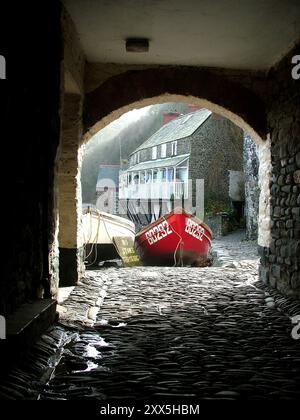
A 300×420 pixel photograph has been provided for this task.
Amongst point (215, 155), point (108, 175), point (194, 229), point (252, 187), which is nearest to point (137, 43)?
point (194, 229)

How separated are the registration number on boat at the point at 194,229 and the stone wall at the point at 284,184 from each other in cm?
565

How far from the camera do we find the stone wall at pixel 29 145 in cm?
343

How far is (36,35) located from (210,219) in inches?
789

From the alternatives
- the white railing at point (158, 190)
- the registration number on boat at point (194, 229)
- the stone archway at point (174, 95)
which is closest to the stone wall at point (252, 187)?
the registration number on boat at point (194, 229)

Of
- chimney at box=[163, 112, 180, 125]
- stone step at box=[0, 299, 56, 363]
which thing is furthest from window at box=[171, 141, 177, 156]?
stone step at box=[0, 299, 56, 363]

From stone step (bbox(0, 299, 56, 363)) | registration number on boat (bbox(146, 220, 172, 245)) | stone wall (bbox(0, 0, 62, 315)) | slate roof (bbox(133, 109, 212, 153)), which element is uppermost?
Result: slate roof (bbox(133, 109, 212, 153))

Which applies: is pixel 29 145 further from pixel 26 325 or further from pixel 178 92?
pixel 178 92

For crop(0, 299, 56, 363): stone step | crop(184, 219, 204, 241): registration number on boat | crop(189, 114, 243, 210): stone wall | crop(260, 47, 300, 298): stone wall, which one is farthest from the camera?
crop(189, 114, 243, 210): stone wall

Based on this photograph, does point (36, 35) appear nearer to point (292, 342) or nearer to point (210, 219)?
point (292, 342)

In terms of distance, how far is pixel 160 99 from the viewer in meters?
7.18

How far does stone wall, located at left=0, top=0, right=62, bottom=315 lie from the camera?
135 inches

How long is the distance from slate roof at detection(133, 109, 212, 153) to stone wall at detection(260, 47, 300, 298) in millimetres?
20475

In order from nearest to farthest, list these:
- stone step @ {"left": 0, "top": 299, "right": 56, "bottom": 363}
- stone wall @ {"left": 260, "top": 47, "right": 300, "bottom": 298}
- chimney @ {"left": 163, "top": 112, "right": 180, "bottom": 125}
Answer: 1. stone step @ {"left": 0, "top": 299, "right": 56, "bottom": 363}
2. stone wall @ {"left": 260, "top": 47, "right": 300, "bottom": 298}
3. chimney @ {"left": 163, "top": 112, "right": 180, "bottom": 125}

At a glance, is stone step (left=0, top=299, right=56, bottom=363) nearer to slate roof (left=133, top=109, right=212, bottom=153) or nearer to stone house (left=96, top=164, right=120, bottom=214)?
slate roof (left=133, top=109, right=212, bottom=153)
